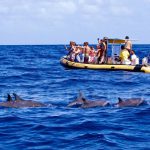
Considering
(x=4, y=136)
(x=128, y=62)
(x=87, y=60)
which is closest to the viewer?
(x=4, y=136)

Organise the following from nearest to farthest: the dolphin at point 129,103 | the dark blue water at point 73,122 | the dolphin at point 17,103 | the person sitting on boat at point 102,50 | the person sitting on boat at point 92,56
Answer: the dark blue water at point 73,122 < the dolphin at point 17,103 < the dolphin at point 129,103 < the person sitting on boat at point 102,50 < the person sitting on boat at point 92,56

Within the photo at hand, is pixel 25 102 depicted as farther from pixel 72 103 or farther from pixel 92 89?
pixel 92 89

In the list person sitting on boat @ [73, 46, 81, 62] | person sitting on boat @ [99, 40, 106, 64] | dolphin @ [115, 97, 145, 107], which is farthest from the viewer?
person sitting on boat @ [73, 46, 81, 62]

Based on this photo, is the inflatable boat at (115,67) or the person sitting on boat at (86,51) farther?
the person sitting on boat at (86,51)

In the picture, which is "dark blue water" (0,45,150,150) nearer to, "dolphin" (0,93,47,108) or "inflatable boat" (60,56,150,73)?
"dolphin" (0,93,47,108)

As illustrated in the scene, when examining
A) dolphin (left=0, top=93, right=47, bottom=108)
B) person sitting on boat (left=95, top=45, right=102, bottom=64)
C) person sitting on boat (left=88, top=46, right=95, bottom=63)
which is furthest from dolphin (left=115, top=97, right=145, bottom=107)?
person sitting on boat (left=88, top=46, right=95, bottom=63)

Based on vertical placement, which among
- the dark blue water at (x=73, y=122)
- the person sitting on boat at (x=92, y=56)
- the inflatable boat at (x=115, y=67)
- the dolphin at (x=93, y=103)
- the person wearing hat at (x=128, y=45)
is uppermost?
the person wearing hat at (x=128, y=45)

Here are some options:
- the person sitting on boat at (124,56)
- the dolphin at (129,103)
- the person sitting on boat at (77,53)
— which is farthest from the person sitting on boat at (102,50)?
the dolphin at (129,103)

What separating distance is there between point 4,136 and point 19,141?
759 mm

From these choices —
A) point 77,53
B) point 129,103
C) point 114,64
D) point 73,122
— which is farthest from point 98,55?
point 73,122

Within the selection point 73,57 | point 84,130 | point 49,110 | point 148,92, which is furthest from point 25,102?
point 73,57

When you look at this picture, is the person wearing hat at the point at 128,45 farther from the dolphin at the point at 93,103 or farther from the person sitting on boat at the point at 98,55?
the dolphin at the point at 93,103

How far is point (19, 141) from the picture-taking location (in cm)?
1115

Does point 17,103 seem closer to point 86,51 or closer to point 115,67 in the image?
point 115,67
